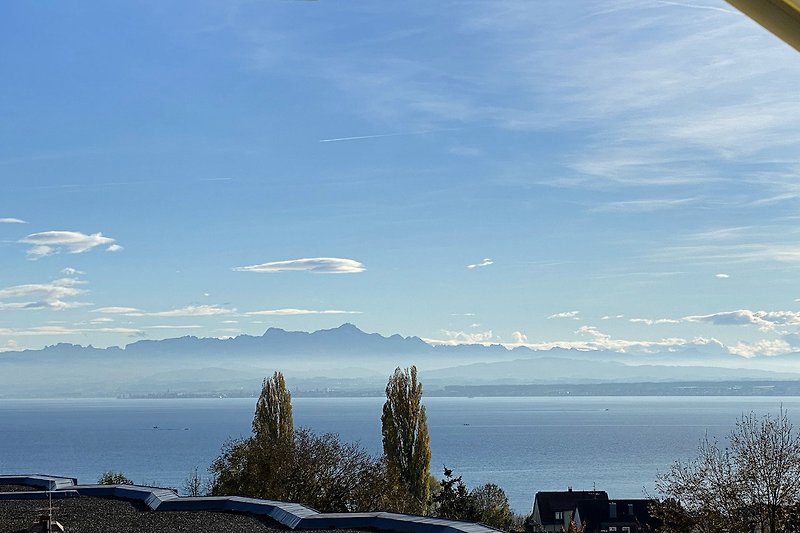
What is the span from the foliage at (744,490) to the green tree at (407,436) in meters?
13.5

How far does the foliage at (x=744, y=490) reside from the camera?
19.9 meters

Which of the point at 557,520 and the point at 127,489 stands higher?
the point at 127,489

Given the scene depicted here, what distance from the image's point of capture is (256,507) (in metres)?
12.7

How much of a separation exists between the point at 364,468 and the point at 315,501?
6.87 ft

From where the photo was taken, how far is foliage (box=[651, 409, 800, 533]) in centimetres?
1986

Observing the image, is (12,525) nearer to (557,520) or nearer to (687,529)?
(687,529)

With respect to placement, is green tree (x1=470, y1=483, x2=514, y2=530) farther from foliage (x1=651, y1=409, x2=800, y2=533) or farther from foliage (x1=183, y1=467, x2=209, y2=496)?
foliage (x1=651, y1=409, x2=800, y2=533)

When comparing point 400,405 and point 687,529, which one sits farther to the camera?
point 400,405

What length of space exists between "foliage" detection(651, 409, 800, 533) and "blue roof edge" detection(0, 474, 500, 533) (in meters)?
11.1

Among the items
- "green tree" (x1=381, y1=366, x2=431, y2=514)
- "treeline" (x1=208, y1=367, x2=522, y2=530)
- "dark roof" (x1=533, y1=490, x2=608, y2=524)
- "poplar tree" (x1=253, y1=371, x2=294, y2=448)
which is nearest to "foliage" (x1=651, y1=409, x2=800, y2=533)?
"treeline" (x1=208, y1=367, x2=522, y2=530)

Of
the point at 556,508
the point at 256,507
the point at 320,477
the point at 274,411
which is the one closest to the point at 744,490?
the point at 320,477

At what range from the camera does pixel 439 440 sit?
179875 millimetres

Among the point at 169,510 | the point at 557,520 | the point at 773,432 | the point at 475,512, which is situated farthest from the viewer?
the point at 557,520

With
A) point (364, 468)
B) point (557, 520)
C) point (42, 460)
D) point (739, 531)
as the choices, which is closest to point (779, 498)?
point (739, 531)
